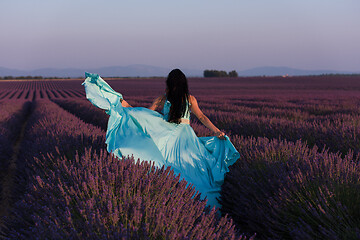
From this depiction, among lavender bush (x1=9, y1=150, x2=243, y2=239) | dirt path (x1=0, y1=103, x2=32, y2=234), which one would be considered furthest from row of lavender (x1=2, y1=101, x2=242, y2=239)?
dirt path (x1=0, y1=103, x2=32, y2=234)

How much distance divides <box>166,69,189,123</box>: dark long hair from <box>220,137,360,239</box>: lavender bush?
80cm

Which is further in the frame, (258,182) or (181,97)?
(181,97)

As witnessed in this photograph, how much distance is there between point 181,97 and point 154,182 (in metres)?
1.20

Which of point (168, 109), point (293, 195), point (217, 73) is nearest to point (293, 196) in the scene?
point (293, 195)

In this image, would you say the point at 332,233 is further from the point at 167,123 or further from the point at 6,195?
the point at 6,195

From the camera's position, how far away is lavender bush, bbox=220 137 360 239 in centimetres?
192

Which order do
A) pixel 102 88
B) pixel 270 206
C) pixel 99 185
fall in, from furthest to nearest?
pixel 102 88 < pixel 270 206 < pixel 99 185

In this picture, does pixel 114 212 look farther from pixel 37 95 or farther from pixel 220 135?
pixel 37 95

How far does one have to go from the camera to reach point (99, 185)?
6.30 ft

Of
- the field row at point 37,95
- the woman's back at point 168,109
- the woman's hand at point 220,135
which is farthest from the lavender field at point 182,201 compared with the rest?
the field row at point 37,95

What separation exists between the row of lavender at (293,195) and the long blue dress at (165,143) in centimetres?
16

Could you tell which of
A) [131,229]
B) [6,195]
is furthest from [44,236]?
[6,195]

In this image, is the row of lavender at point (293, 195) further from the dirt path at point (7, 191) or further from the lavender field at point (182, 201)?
the dirt path at point (7, 191)

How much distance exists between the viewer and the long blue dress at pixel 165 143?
2.93 metres
